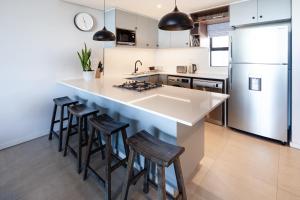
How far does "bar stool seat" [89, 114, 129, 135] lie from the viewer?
6.06 feet

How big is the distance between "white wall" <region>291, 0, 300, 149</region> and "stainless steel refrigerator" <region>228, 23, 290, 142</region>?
0.09 m

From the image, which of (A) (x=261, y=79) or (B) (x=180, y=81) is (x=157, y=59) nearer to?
(B) (x=180, y=81)

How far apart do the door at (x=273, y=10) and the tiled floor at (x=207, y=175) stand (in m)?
1.92

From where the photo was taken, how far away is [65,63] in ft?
10.8

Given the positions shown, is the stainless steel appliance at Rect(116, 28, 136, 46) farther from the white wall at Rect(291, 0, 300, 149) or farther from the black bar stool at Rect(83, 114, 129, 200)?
the white wall at Rect(291, 0, 300, 149)

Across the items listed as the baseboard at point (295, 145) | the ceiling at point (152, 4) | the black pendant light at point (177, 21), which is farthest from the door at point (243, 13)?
the baseboard at point (295, 145)

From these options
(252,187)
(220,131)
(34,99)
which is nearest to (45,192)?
(34,99)

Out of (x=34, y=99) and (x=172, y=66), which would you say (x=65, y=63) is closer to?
(x=34, y=99)

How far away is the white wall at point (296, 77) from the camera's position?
8.10 ft

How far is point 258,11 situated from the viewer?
2.94m

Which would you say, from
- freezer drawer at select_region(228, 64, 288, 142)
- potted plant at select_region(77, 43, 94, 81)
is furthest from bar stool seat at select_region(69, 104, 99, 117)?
freezer drawer at select_region(228, 64, 288, 142)

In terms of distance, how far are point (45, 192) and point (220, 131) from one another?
110 inches

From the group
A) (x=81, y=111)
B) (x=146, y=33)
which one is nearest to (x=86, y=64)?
(x=81, y=111)

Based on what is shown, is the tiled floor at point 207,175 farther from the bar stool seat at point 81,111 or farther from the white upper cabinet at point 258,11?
the white upper cabinet at point 258,11
